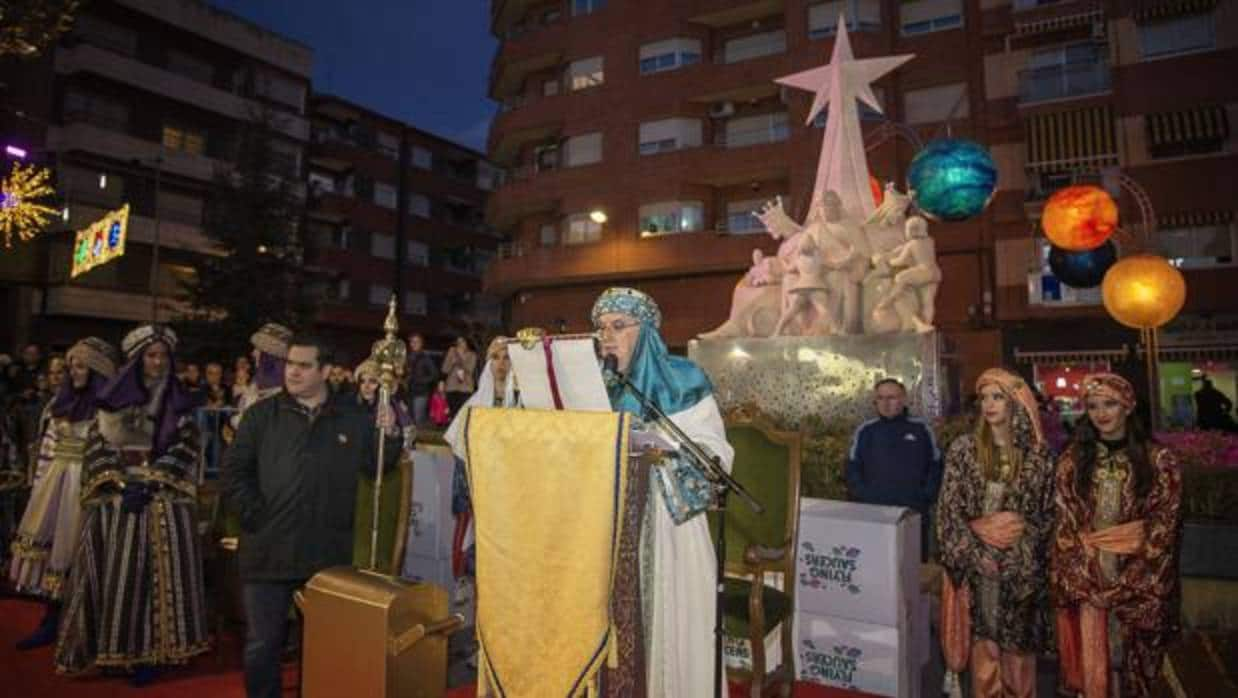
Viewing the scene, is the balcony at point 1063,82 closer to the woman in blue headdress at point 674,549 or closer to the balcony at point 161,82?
the woman in blue headdress at point 674,549

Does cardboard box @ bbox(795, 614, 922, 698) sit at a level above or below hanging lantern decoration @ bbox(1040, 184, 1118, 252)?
below

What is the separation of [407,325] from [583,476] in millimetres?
35207

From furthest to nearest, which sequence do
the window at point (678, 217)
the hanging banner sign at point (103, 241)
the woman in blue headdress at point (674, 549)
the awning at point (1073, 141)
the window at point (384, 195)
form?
1. the window at point (384, 195)
2. the window at point (678, 217)
3. the awning at point (1073, 141)
4. the hanging banner sign at point (103, 241)
5. the woman in blue headdress at point (674, 549)

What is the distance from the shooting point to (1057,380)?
19.8m

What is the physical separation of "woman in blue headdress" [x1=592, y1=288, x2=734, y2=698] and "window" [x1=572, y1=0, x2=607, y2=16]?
87.6ft

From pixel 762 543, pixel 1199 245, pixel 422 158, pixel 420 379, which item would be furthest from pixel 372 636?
pixel 422 158

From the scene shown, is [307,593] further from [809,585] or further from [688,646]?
[809,585]

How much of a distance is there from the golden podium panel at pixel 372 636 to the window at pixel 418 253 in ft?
116

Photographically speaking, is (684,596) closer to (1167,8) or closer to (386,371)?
(386,371)

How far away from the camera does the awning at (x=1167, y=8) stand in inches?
727

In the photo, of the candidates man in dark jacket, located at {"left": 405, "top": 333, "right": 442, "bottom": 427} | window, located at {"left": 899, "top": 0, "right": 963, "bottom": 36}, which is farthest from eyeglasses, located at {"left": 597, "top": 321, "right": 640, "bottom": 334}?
window, located at {"left": 899, "top": 0, "right": 963, "bottom": 36}

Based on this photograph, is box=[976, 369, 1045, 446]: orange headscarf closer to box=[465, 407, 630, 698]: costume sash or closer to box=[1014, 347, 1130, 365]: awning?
box=[465, 407, 630, 698]: costume sash

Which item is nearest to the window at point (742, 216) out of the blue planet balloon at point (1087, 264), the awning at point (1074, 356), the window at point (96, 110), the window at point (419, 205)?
the awning at point (1074, 356)

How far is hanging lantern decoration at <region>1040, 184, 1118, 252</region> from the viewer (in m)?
8.71
